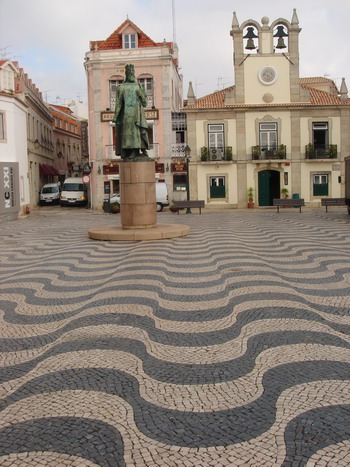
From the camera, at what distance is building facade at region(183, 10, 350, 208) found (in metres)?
30.8

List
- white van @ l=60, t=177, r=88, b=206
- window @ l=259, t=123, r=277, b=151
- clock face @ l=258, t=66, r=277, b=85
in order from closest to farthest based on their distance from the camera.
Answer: clock face @ l=258, t=66, r=277, b=85
window @ l=259, t=123, r=277, b=151
white van @ l=60, t=177, r=88, b=206

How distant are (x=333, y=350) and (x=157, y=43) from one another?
3269 cm

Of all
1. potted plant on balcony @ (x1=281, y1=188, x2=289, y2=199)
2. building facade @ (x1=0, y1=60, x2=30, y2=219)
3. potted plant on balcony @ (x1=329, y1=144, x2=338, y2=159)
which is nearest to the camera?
building facade @ (x1=0, y1=60, x2=30, y2=219)

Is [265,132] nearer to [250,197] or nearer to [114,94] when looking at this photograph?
[250,197]

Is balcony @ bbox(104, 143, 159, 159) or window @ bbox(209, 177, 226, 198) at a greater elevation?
balcony @ bbox(104, 143, 159, 159)

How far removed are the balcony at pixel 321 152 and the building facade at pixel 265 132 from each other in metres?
0.06

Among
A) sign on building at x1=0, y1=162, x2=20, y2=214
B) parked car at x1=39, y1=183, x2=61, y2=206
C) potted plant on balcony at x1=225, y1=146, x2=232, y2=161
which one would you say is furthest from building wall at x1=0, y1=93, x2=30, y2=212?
potted plant on balcony at x1=225, y1=146, x2=232, y2=161

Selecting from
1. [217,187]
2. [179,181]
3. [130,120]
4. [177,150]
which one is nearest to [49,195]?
[179,181]

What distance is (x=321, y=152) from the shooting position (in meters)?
30.8

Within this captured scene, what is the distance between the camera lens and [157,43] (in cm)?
3397

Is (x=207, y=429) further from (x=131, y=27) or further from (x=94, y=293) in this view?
(x=131, y=27)

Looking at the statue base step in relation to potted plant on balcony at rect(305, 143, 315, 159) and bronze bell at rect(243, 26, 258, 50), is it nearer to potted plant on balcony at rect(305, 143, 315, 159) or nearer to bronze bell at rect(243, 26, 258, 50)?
potted plant on balcony at rect(305, 143, 315, 159)

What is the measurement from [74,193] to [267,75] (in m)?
14.8

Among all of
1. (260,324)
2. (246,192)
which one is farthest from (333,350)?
(246,192)
